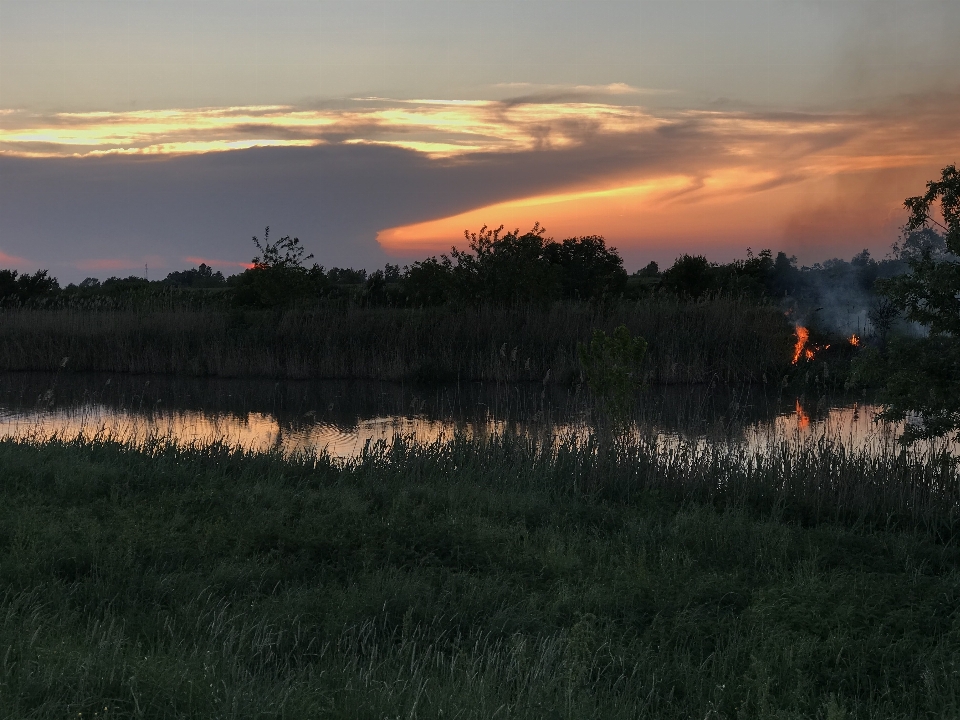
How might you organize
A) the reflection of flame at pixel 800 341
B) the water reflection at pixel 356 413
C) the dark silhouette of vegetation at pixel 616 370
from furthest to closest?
1. the reflection of flame at pixel 800 341
2. the water reflection at pixel 356 413
3. the dark silhouette of vegetation at pixel 616 370

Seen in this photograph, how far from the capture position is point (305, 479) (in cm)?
1002

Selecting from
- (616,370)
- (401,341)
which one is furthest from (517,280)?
(616,370)

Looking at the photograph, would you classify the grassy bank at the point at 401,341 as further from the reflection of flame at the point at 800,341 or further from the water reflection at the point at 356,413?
the water reflection at the point at 356,413

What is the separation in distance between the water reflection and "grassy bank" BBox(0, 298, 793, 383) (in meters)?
1.00

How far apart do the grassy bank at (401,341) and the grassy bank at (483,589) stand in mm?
14667

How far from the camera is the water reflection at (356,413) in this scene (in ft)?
46.8

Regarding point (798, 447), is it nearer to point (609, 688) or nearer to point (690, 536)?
point (690, 536)

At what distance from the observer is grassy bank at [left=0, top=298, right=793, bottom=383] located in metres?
24.9

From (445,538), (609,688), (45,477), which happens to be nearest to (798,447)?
(445,538)

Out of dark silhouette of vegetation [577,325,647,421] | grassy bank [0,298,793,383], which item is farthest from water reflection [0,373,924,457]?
grassy bank [0,298,793,383]

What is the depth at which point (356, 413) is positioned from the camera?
19141 mm

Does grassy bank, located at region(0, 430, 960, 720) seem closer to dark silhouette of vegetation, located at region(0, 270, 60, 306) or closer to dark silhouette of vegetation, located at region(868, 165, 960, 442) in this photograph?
dark silhouette of vegetation, located at region(868, 165, 960, 442)

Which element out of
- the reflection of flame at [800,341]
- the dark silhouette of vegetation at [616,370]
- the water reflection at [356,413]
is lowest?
the water reflection at [356,413]

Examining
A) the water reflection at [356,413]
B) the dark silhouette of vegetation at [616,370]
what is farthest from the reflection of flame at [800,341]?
the dark silhouette of vegetation at [616,370]
